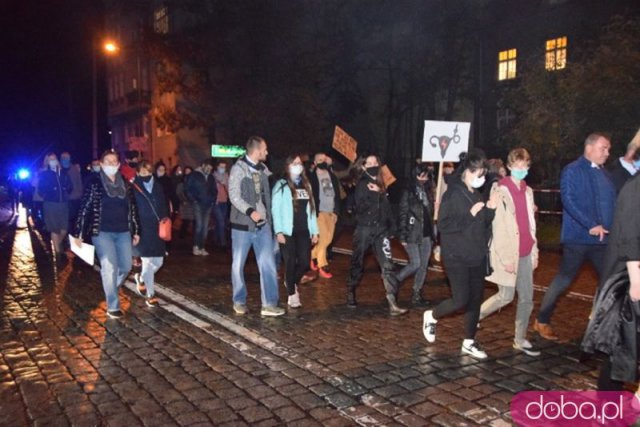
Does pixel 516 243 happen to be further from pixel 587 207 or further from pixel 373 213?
pixel 373 213

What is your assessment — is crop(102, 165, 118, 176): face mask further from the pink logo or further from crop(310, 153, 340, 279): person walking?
the pink logo

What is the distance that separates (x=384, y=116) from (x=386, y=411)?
31.6 meters

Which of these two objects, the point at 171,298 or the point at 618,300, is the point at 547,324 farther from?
the point at 171,298

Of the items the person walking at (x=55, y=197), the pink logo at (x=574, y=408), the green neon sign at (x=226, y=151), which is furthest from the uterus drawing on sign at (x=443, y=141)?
the green neon sign at (x=226, y=151)

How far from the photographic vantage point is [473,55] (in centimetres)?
3234

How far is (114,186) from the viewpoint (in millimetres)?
7098

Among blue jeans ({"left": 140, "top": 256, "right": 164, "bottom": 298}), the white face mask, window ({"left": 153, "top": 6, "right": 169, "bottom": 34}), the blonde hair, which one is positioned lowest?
blue jeans ({"left": 140, "top": 256, "right": 164, "bottom": 298})

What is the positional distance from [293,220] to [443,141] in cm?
253

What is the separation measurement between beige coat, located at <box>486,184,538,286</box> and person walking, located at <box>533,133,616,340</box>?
2.21ft

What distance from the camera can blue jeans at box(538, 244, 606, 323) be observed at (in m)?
5.86

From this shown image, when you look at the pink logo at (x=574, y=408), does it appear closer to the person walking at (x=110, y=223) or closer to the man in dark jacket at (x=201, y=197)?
the person walking at (x=110, y=223)

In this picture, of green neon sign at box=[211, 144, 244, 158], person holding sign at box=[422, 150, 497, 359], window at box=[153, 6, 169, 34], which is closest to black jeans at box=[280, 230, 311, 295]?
person holding sign at box=[422, 150, 497, 359]

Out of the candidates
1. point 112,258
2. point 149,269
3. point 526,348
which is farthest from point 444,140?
point 112,258

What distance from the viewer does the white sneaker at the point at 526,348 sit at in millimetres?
5598
